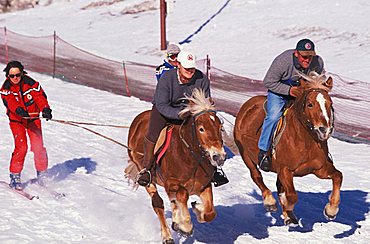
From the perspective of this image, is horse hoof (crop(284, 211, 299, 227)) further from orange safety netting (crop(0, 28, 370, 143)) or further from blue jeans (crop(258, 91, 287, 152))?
orange safety netting (crop(0, 28, 370, 143))

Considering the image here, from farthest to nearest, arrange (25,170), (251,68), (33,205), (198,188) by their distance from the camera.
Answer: (251,68), (25,170), (33,205), (198,188)

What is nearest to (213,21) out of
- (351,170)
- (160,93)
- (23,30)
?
(23,30)

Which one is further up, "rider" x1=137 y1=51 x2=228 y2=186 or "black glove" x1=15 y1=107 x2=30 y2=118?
"rider" x1=137 y1=51 x2=228 y2=186

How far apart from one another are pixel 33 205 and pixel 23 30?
24820 millimetres

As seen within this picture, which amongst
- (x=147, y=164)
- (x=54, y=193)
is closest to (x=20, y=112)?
(x=54, y=193)

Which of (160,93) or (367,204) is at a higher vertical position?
(160,93)

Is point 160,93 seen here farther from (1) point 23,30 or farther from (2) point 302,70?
(1) point 23,30

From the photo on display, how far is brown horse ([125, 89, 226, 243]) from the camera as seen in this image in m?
8.12

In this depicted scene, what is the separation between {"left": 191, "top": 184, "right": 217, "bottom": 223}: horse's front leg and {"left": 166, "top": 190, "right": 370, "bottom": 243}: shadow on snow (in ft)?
2.98

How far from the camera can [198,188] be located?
8812 millimetres

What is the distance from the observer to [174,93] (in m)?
8.90

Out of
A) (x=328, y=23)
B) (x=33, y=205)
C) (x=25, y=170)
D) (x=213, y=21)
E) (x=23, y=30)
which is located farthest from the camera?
(x=23, y=30)

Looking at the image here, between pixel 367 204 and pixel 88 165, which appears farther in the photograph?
pixel 88 165

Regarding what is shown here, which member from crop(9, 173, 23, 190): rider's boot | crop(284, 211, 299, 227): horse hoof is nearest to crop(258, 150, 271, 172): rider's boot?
crop(284, 211, 299, 227): horse hoof
